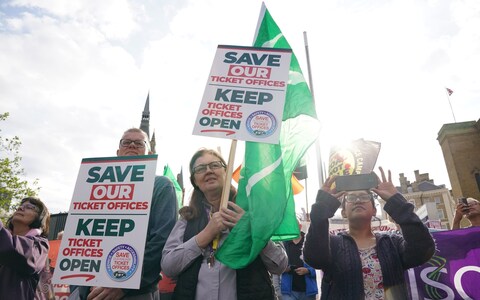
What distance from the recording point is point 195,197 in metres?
2.66

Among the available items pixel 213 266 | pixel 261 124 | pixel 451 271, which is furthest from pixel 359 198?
pixel 451 271

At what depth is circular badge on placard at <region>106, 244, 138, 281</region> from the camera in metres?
2.06

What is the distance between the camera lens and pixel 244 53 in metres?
2.99

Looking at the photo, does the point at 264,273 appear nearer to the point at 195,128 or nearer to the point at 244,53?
the point at 195,128

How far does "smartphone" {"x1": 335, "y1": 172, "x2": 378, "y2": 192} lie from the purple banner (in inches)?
81.1

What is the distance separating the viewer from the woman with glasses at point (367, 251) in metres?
2.13

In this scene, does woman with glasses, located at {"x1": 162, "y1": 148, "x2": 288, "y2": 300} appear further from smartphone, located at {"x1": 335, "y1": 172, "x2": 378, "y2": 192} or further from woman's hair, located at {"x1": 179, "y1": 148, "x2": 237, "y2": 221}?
smartphone, located at {"x1": 335, "y1": 172, "x2": 378, "y2": 192}

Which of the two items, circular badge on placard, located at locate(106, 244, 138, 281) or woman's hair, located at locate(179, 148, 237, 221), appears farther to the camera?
woman's hair, located at locate(179, 148, 237, 221)

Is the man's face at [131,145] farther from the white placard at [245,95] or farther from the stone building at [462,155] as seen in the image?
the stone building at [462,155]

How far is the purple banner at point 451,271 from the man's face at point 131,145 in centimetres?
337

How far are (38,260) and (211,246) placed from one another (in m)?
1.68

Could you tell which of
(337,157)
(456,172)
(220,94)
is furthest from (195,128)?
(456,172)

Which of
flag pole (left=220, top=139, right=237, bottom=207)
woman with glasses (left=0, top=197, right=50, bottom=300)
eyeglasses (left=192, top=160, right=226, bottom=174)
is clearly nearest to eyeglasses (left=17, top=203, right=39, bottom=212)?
woman with glasses (left=0, top=197, right=50, bottom=300)

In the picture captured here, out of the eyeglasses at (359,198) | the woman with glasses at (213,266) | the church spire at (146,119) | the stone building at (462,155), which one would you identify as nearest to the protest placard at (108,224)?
the woman with glasses at (213,266)
